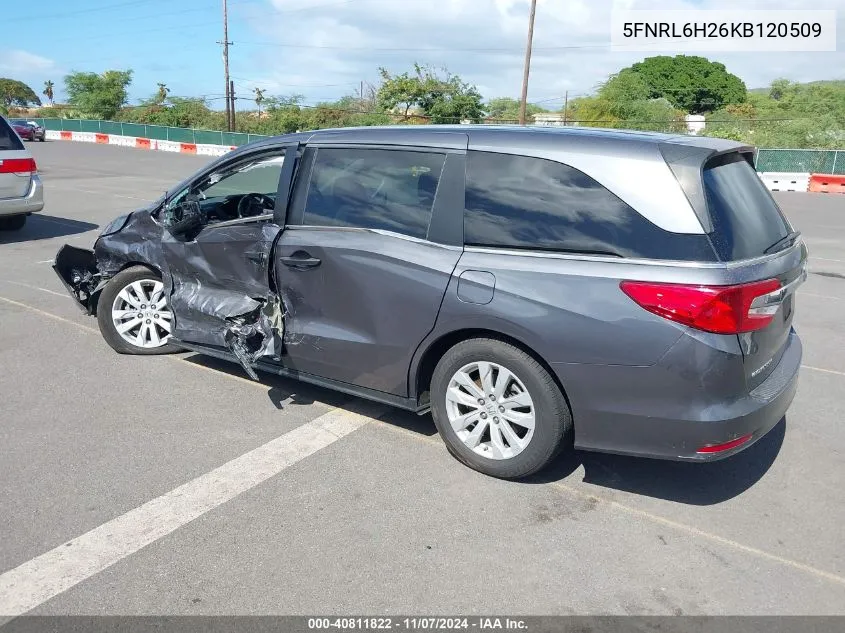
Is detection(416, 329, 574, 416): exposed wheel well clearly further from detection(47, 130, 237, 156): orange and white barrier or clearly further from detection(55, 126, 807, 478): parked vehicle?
detection(47, 130, 237, 156): orange and white barrier

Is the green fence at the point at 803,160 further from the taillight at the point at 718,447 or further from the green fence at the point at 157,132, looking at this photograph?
the taillight at the point at 718,447

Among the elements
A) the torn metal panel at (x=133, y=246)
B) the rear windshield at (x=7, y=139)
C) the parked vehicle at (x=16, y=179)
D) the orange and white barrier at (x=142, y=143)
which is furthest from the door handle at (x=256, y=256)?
the orange and white barrier at (x=142, y=143)

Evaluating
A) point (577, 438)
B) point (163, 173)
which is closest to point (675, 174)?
point (577, 438)

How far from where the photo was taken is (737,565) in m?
3.15

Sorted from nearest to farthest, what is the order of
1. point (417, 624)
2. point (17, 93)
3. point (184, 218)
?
point (417, 624)
point (184, 218)
point (17, 93)

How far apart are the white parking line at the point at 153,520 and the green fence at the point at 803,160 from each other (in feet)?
87.8

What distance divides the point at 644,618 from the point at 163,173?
23.8 metres

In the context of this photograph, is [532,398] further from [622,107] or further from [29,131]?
[622,107]

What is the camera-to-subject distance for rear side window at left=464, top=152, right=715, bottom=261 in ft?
10.8

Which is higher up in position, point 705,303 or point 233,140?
point 233,140

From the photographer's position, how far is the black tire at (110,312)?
A: 5.43m

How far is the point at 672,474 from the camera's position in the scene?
13.1 feet

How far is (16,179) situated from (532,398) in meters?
9.43

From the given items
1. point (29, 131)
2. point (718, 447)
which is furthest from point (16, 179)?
point (29, 131)
